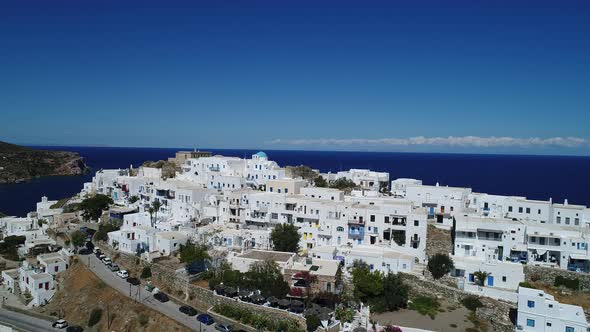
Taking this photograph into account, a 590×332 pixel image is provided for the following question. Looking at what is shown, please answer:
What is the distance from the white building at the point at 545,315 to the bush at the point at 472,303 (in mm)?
4305

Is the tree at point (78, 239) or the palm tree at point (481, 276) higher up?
the palm tree at point (481, 276)

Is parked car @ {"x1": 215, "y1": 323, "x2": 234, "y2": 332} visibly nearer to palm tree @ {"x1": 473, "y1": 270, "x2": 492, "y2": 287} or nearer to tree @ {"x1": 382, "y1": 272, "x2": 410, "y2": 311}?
tree @ {"x1": 382, "y1": 272, "x2": 410, "y2": 311}

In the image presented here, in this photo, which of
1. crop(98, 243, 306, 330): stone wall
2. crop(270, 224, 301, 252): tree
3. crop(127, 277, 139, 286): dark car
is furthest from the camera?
crop(270, 224, 301, 252): tree

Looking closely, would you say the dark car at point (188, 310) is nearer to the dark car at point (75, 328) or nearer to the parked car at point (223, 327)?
the parked car at point (223, 327)

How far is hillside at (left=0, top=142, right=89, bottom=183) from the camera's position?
15214cm

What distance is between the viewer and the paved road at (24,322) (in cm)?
4062

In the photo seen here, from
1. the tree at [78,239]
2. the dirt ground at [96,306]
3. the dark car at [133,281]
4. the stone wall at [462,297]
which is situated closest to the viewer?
the stone wall at [462,297]

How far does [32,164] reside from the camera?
16612 centimetres

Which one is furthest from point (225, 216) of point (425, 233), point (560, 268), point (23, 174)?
point (23, 174)

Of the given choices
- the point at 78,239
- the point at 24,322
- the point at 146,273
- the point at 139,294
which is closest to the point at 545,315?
the point at 139,294

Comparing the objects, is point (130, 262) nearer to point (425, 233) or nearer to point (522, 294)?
point (425, 233)

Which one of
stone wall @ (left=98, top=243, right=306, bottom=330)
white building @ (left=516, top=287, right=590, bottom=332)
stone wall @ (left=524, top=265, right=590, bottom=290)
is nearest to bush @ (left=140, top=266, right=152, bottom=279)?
stone wall @ (left=98, top=243, right=306, bottom=330)

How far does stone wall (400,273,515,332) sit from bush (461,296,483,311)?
0.47m

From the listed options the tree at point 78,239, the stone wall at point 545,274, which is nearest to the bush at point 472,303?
the stone wall at point 545,274
